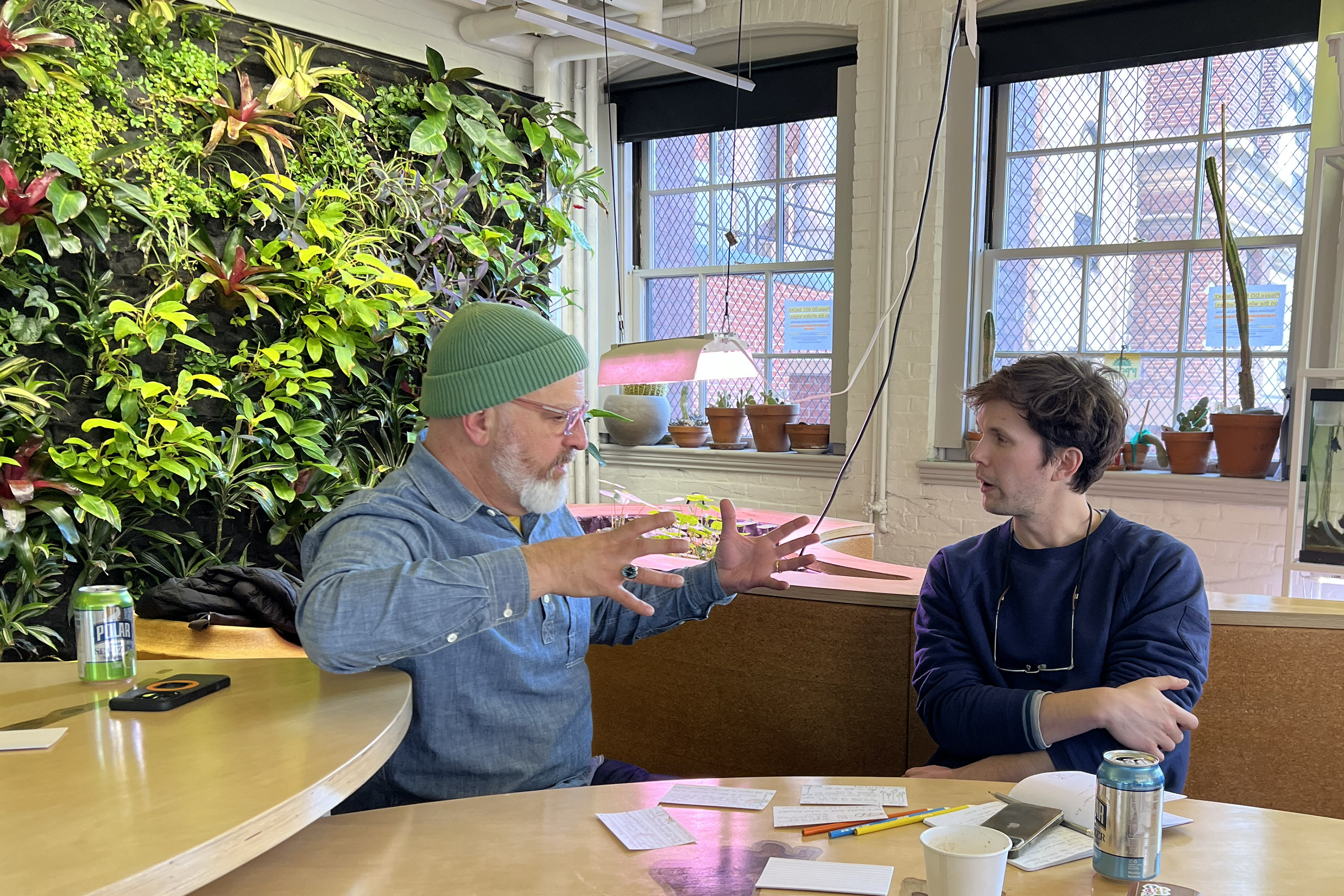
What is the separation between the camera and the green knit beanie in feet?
5.79

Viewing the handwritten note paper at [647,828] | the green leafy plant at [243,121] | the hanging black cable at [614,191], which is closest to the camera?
the handwritten note paper at [647,828]

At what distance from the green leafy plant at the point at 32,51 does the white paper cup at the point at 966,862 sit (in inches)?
152

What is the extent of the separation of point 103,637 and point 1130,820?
1473 mm

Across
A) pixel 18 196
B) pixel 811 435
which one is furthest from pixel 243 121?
pixel 811 435

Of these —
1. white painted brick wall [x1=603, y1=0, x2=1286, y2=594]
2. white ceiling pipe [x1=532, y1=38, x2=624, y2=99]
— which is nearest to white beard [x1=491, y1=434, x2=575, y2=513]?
white painted brick wall [x1=603, y1=0, x2=1286, y2=594]

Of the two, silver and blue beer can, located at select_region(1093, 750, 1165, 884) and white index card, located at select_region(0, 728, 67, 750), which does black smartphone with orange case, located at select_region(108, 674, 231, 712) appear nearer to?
white index card, located at select_region(0, 728, 67, 750)

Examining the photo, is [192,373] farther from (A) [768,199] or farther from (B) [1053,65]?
(B) [1053,65]

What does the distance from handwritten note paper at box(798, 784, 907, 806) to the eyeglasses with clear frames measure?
74 centimetres

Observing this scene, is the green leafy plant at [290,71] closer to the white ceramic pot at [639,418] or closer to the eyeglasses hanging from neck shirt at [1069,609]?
the white ceramic pot at [639,418]

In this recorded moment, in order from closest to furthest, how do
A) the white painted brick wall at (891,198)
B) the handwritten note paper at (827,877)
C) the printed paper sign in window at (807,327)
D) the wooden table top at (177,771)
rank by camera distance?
the wooden table top at (177,771), the handwritten note paper at (827,877), the white painted brick wall at (891,198), the printed paper sign in window at (807,327)

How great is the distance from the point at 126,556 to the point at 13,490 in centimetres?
63

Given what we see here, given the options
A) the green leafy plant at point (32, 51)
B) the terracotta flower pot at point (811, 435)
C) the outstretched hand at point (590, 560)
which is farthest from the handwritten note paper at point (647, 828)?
the terracotta flower pot at point (811, 435)

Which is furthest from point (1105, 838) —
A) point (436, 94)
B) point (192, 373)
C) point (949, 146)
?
point (436, 94)

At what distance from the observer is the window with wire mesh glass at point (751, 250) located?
5.50 meters
